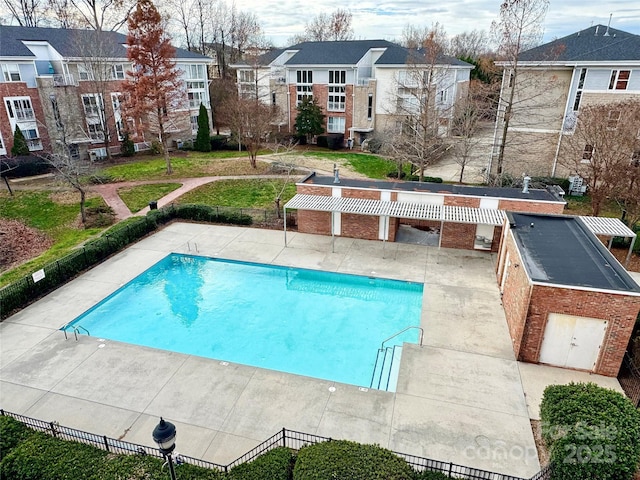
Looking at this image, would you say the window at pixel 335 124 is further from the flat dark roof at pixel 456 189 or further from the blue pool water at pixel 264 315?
the blue pool water at pixel 264 315

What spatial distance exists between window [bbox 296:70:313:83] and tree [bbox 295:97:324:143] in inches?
119

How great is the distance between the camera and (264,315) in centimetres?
1636

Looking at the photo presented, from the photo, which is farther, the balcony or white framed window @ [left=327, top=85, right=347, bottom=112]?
white framed window @ [left=327, top=85, right=347, bottom=112]

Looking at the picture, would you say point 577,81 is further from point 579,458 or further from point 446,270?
point 579,458

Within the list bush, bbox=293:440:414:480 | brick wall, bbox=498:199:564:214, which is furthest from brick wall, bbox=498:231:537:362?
bush, bbox=293:440:414:480

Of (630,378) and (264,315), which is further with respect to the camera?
(264,315)

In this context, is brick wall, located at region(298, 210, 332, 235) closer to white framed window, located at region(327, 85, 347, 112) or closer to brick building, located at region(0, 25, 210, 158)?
brick building, located at region(0, 25, 210, 158)

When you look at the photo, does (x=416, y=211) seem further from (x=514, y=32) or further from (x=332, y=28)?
(x=332, y=28)

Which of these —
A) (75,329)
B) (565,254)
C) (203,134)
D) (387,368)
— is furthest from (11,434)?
(203,134)

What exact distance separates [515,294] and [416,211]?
6.89 meters

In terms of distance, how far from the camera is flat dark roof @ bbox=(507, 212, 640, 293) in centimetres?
1231

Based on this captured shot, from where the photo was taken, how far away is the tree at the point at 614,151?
19.5m

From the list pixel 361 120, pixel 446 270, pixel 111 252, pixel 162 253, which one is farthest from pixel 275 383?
pixel 361 120

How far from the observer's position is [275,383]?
39.2 feet
